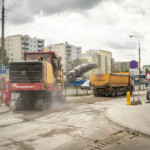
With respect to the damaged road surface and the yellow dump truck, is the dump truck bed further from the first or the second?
the damaged road surface

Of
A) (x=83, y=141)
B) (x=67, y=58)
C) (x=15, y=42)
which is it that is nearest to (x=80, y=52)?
(x=67, y=58)

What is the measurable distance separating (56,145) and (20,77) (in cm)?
800

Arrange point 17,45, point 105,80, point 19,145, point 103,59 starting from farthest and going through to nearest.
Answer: point 103,59, point 17,45, point 105,80, point 19,145

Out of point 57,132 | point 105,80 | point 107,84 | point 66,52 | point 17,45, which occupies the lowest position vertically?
point 57,132

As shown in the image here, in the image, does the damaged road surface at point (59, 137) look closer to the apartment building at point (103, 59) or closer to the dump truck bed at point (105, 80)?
the dump truck bed at point (105, 80)

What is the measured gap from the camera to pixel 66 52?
5005 inches

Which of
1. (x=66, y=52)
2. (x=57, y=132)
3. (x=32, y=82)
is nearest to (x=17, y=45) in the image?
(x=66, y=52)

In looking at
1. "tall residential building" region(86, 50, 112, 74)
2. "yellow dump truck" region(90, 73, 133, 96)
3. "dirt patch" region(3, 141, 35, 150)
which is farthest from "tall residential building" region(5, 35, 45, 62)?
"dirt patch" region(3, 141, 35, 150)

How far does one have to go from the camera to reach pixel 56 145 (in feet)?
A: 18.8

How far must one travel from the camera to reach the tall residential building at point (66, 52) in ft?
410

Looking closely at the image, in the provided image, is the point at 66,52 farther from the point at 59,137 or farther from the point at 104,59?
the point at 59,137

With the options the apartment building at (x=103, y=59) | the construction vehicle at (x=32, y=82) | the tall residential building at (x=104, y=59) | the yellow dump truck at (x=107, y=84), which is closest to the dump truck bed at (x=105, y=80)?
the yellow dump truck at (x=107, y=84)

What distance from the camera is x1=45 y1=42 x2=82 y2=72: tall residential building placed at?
410ft

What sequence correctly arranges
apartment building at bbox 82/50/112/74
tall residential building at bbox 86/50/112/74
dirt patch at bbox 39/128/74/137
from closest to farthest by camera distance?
dirt patch at bbox 39/128/74/137 < apartment building at bbox 82/50/112/74 < tall residential building at bbox 86/50/112/74
